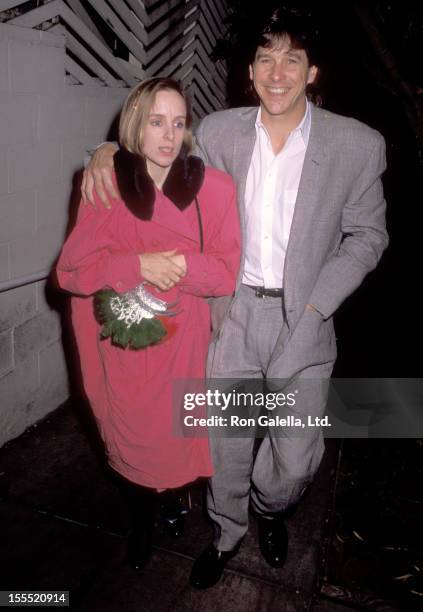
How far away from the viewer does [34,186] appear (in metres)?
3.06

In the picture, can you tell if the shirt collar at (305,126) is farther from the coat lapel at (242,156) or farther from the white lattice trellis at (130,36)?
the white lattice trellis at (130,36)

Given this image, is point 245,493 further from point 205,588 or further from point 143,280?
point 143,280

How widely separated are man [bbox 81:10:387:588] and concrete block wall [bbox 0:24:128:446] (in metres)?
1.16

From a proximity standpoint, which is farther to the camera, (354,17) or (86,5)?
(86,5)

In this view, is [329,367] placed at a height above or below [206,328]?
below

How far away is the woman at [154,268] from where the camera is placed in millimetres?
1941

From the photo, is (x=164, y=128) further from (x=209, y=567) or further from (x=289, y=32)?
(x=209, y=567)

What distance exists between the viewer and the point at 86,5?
3.60m

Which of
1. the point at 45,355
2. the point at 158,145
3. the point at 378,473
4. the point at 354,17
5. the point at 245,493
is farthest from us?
the point at 45,355

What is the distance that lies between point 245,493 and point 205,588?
482mm

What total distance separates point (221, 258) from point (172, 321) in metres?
0.35

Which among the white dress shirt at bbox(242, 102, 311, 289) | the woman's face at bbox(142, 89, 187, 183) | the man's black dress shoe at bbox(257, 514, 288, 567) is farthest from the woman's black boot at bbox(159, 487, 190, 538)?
the woman's face at bbox(142, 89, 187, 183)

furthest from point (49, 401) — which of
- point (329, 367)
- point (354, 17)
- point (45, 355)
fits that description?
point (354, 17)

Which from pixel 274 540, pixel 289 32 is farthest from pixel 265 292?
pixel 274 540
